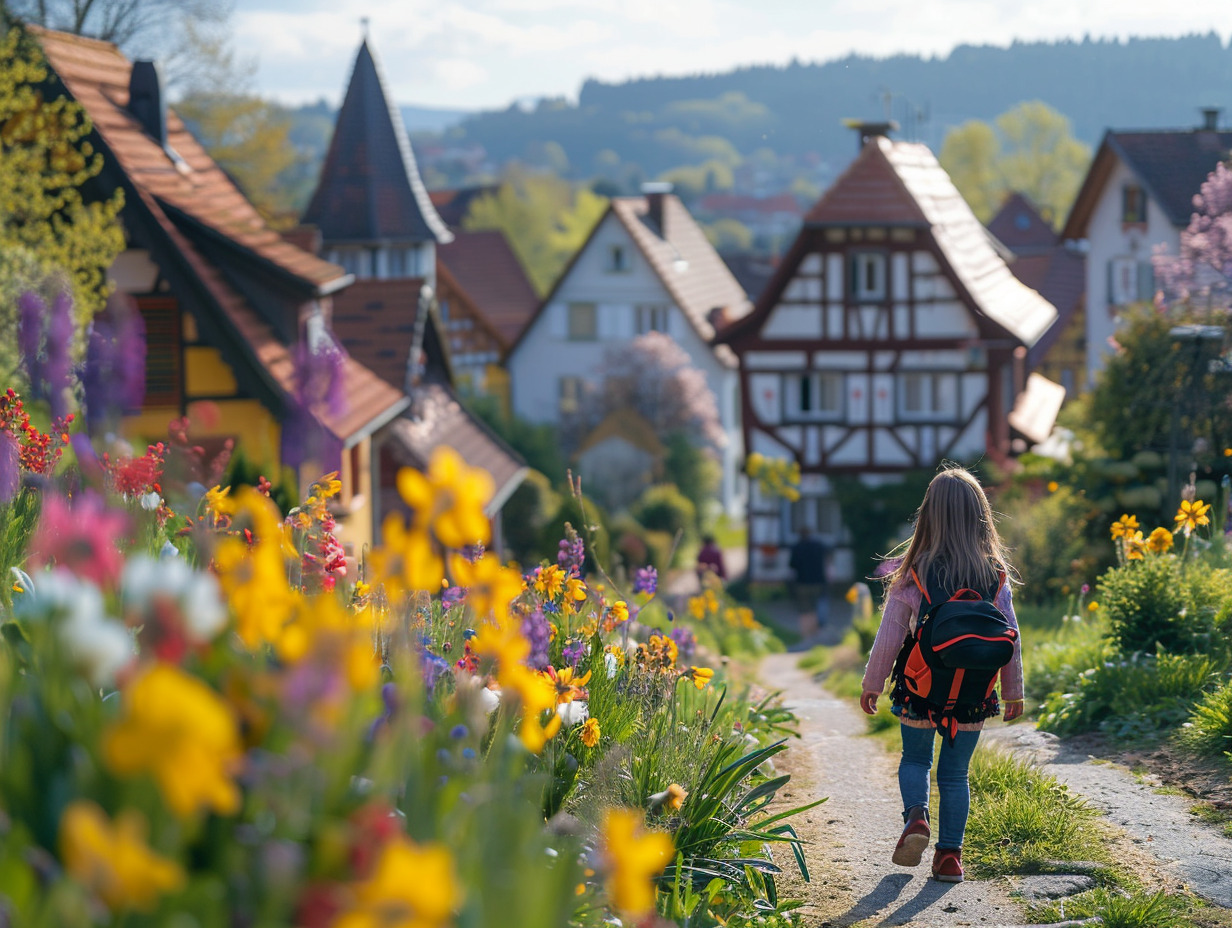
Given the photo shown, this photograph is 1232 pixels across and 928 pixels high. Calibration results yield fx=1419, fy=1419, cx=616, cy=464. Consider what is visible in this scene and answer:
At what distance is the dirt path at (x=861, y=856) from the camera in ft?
14.6

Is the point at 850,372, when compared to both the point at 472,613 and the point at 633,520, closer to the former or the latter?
the point at 633,520

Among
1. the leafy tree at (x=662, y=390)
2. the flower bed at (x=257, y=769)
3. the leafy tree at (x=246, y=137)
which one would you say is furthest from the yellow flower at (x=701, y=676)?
the leafy tree at (x=246, y=137)

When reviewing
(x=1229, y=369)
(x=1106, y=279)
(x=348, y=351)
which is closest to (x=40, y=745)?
(x=1229, y=369)

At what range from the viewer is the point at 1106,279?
37000 millimetres

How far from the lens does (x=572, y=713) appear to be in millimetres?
4328

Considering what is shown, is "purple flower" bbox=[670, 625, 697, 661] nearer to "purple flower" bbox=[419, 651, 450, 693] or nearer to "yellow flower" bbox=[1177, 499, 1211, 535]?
"yellow flower" bbox=[1177, 499, 1211, 535]

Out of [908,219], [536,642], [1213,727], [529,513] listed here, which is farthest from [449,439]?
[536,642]

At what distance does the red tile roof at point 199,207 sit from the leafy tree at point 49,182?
312mm

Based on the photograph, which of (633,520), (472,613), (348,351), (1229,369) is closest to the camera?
(472,613)

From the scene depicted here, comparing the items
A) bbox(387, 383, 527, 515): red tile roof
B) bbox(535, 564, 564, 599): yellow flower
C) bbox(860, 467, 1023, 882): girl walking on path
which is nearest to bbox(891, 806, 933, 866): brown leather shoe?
bbox(860, 467, 1023, 882): girl walking on path

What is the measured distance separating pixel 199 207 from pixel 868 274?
15.7m

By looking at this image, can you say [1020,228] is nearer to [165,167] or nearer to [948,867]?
[165,167]

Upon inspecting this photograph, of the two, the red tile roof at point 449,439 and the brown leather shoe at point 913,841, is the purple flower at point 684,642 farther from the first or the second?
the red tile roof at point 449,439

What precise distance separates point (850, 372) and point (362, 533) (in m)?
13.8
